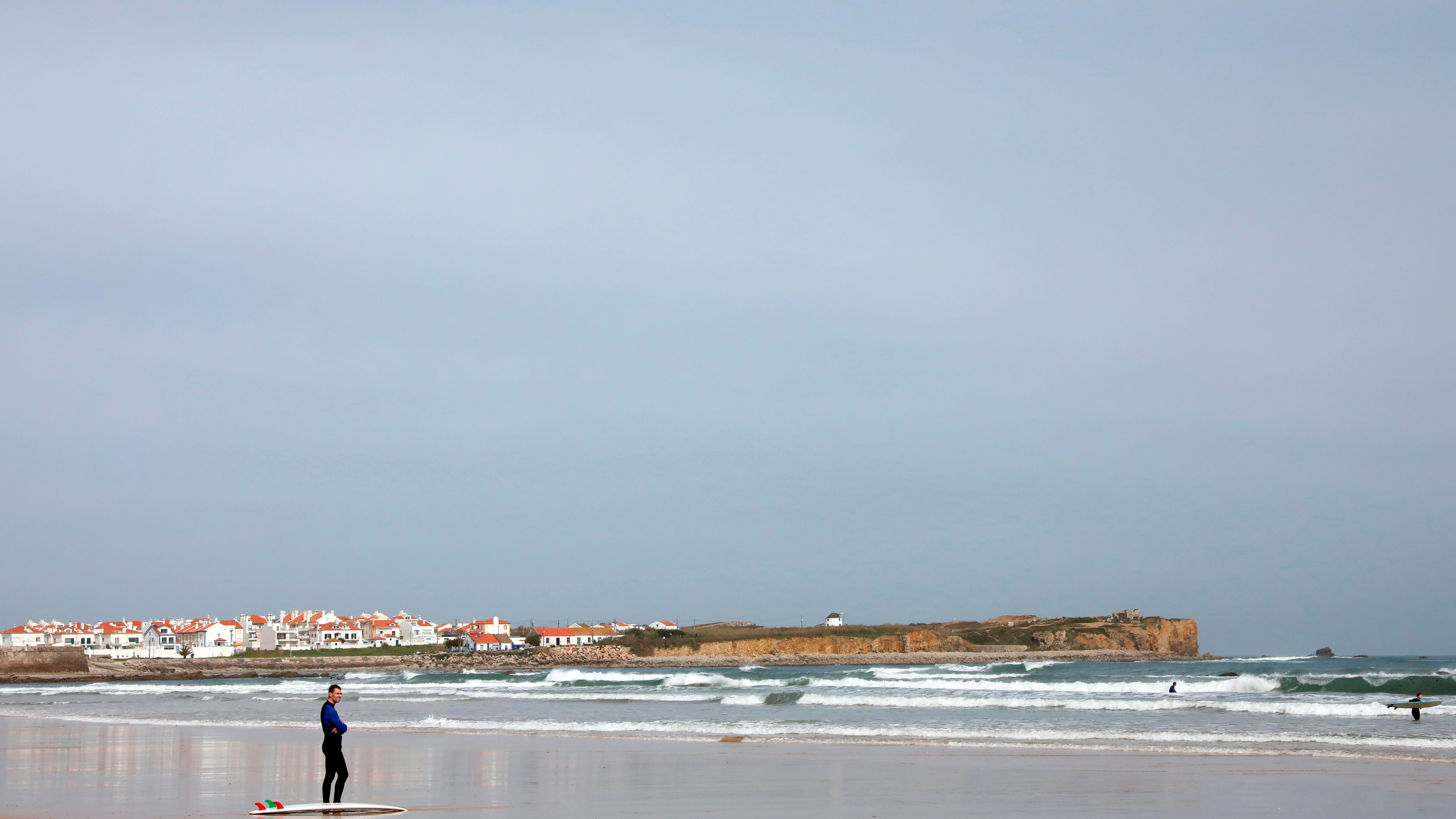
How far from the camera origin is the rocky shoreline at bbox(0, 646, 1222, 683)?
2837 inches

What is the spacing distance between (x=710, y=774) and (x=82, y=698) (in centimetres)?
3972

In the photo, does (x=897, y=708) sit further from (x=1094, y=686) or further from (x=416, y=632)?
(x=416, y=632)

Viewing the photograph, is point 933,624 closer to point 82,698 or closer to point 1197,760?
point 82,698

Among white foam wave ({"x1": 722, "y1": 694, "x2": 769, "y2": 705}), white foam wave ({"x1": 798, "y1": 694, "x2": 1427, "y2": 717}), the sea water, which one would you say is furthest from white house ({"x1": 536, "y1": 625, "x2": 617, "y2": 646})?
white foam wave ({"x1": 798, "y1": 694, "x2": 1427, "y2": 717})

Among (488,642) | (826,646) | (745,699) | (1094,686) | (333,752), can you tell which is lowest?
(488,642)

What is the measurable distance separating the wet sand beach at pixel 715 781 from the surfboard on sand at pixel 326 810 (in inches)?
16.6

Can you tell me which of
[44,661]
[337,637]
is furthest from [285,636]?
[44,661]

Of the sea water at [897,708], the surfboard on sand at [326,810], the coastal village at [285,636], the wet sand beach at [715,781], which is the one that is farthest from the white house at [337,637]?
the surfboard on sand at [326,810]

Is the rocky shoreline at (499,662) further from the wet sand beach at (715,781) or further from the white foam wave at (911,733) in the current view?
the wet sand beach at (715,781)

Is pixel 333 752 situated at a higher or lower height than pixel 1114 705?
higher

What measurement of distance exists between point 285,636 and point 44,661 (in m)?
33.6

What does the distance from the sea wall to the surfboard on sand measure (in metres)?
75.2

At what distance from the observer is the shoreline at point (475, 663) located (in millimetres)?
71875

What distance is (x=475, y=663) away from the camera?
8006 cm
